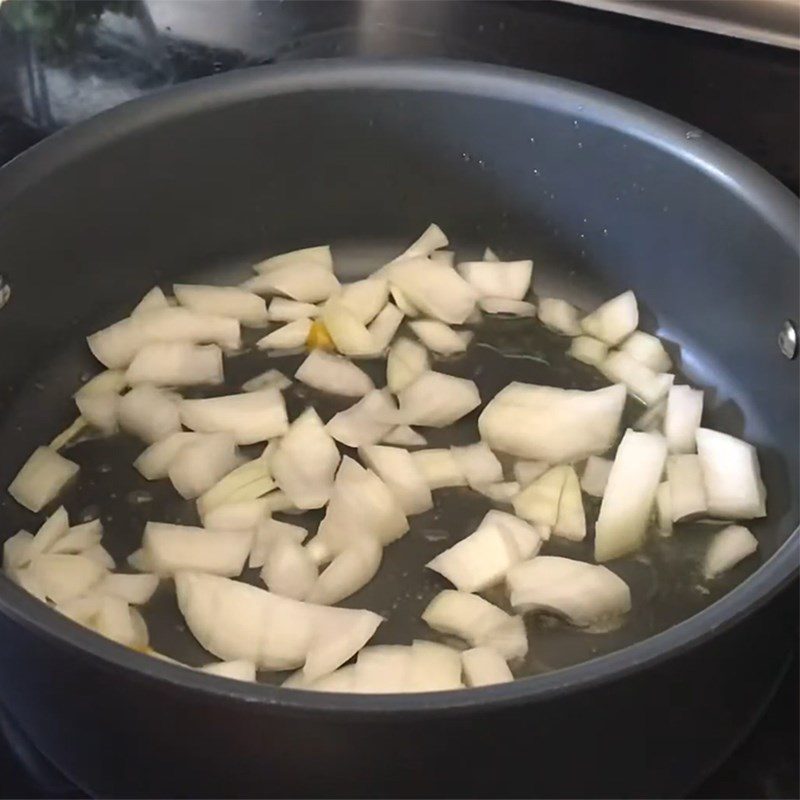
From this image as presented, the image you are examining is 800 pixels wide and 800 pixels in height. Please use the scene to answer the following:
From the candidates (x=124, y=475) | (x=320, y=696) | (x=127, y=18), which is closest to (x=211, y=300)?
(x=124, y=475)

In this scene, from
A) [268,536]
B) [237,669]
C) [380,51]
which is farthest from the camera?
[380,51]

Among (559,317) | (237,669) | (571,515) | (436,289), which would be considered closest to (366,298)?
(436,289)

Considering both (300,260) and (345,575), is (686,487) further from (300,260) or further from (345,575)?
(300,260)

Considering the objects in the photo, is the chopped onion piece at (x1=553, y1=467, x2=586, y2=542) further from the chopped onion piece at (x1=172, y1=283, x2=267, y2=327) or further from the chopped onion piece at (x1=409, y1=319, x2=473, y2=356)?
the chopped onion piece at (x1=172, y1=283, x2=267, y2=327)

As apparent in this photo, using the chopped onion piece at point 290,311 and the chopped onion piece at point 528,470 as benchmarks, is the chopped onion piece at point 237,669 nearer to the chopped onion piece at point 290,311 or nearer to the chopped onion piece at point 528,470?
the chopped onion piece at point 528,470

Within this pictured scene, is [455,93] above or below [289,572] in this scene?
above

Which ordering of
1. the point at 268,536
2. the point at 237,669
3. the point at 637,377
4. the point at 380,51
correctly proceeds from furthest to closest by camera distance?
the point at 380,51 → the point at 637,377 → the point at 268,536 → the point at 237,669

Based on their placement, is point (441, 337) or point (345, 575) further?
point (441, 337)
